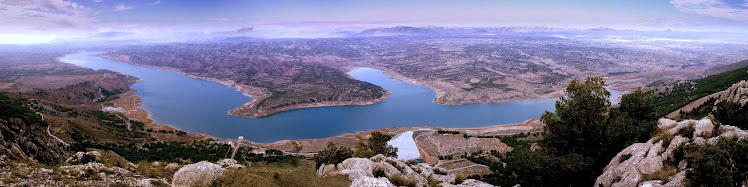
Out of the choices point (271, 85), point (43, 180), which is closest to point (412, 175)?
point (43, 180)

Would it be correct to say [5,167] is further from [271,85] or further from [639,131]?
[271,85]

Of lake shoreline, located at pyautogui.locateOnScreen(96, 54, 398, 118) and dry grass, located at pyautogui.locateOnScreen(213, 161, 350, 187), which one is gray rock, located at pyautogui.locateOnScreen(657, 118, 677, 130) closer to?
dry grass, located at pyautogui.locateOnScreen(213, 161, 350, 187)

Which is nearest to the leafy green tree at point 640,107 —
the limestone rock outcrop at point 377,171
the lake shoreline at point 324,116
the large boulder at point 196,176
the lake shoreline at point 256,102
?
the limestone rock outcrop at point 377,171

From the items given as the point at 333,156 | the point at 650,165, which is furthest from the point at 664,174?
the point at 333,156

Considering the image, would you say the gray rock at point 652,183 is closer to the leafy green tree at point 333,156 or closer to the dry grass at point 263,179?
the dry grass at point 263,179

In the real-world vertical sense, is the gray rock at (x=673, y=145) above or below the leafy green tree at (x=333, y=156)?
above

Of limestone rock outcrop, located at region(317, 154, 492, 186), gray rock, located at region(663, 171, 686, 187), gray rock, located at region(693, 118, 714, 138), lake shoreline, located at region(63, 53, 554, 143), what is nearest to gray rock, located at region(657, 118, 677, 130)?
gray rock, located at region(693, 118, 714, 138)

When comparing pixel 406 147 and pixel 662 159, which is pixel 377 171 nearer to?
pixel 662 159
